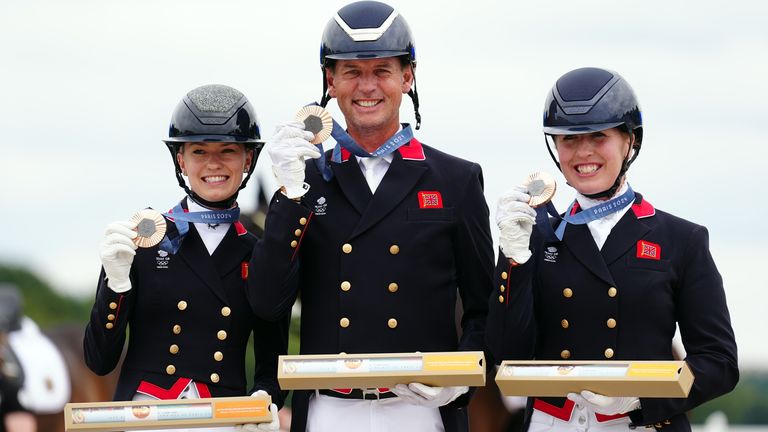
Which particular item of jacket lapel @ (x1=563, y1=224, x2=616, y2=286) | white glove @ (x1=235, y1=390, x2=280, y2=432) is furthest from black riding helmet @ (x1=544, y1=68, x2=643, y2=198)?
white glove @ (x1=235, y1=390, x2=280, y2=432)

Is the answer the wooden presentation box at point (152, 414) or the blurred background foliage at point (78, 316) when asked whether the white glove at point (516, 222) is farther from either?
the blurred background foliage at point (78, 316)

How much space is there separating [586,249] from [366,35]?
1.70m

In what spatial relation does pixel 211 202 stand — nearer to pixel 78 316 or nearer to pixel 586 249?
pixel 586 249

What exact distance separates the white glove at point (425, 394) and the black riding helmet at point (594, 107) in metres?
1.40

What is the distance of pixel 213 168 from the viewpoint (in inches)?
341

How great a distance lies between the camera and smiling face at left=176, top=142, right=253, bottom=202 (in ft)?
28.4

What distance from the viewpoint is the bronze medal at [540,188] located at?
7691 mm

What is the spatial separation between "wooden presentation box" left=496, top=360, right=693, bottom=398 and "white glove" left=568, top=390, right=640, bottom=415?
0.05 metres

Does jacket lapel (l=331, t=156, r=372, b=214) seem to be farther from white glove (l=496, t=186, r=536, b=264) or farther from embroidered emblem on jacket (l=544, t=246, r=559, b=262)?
embroidered emblem on jacket (l=544, t=246, r=559, b=262)

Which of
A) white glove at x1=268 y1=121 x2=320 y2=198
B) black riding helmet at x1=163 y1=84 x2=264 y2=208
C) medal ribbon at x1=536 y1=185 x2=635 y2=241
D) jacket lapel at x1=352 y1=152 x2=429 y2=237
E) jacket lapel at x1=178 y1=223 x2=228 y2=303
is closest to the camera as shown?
white glove at x1=268 y1=121 x2=320 y2=198

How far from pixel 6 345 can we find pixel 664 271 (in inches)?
427

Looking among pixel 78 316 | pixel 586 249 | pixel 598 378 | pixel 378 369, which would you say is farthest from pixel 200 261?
pixel 78 316

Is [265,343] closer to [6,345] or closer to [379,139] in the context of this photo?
[379,139]

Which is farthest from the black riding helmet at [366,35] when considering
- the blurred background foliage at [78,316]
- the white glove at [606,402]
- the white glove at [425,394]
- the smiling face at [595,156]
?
the blurred background foliage at [78,316]
